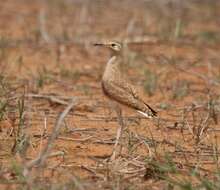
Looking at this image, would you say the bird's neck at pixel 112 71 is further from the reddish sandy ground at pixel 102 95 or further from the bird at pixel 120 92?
the reddish sandy ground at pixel 102 95

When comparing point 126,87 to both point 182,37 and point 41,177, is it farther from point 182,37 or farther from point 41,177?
point 182,37

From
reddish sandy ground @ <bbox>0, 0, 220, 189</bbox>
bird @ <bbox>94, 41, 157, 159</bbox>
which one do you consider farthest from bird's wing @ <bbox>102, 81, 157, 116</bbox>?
reddish sandy ground @ <bbox>0, 0, 220, 189</bbox>

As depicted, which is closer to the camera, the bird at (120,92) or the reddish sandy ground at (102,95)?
the reddish sandy ground at (102,95)

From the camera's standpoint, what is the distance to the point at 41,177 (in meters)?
4.12

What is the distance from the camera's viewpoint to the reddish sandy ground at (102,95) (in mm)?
4301

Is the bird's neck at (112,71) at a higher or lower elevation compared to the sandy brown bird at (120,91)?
higher

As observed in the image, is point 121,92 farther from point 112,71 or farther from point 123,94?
point 112,71

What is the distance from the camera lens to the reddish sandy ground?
14.1 ft

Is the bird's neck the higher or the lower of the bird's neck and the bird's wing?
the higher

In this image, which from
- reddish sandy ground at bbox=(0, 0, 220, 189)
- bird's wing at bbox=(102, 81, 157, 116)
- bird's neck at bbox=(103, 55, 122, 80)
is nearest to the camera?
reddish sandy ground at bbox=(0, 0, 220, 189)

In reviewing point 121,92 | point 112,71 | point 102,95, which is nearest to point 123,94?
point 121,92

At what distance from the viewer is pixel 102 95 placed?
687 cm

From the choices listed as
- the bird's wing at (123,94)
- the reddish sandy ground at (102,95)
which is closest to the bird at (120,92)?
the bird's wing at (123,94)

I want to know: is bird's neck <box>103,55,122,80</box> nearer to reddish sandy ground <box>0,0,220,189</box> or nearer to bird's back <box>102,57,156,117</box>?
bird's back <box>102,57,156,117</box>
